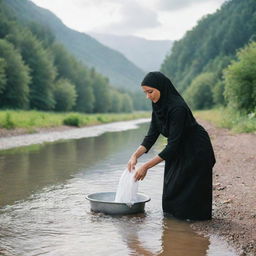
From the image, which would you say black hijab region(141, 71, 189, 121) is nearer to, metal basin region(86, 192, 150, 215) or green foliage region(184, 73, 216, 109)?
metal basin region(86, 192, 150, 215)

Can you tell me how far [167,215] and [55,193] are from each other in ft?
8.70

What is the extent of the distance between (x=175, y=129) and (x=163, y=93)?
0.55 m

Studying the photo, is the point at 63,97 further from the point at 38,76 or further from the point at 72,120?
the point at 72,120

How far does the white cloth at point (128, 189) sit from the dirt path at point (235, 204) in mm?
1046

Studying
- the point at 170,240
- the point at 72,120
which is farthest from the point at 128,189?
the point at 72,120

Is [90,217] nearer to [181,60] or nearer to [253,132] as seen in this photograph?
[253,132]

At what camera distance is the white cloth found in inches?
261

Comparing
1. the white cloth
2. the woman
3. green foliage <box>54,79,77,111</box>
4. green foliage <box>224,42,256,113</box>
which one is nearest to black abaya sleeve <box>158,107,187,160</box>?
the woman

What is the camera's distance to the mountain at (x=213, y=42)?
104312 millimetres

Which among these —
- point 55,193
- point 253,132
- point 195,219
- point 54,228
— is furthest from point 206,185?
point 253,132

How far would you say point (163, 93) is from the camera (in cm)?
638

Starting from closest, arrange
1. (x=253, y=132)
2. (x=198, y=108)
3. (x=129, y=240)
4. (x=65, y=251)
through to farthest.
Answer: (x=65, y=251), (x=129, y=240), (x=253, y=132), (x=198, y=108)

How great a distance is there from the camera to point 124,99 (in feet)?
435

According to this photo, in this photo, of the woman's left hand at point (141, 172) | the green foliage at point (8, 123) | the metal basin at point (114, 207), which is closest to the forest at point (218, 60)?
the green foliage at point (8, 123)
